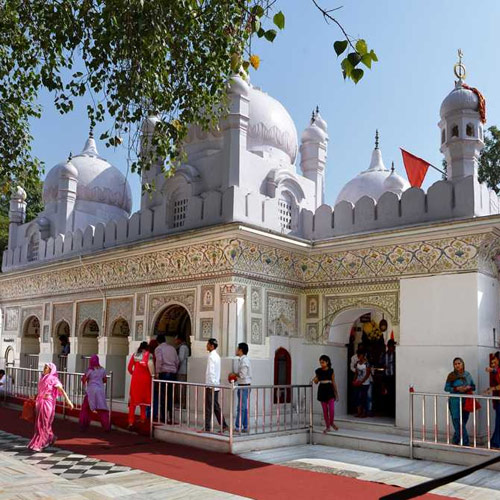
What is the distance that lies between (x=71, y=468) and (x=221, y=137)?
6692mm

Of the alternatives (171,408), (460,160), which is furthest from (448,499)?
(460,160)

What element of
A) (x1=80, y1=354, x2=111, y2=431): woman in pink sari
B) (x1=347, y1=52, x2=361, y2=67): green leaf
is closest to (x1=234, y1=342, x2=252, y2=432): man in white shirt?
(x1=80, y1=354, x2=111, y2=431): woman in pink sari

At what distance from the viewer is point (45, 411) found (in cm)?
788

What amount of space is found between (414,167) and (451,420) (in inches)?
212

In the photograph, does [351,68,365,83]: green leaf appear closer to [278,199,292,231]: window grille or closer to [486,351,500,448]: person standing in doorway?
[486,351,500,448]: person standing in doorway

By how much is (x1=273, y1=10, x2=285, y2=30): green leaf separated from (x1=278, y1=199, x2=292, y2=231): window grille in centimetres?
630

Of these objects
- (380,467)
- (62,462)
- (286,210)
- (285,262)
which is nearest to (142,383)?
(62,462)

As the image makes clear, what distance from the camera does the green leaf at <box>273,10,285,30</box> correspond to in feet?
14.4

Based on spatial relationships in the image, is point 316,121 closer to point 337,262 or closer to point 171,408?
point 337,262

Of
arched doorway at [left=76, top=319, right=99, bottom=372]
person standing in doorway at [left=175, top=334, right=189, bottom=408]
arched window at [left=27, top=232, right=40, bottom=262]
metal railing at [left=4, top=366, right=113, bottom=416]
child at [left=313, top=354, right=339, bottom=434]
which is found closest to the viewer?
child at [left=313, top=354, right=339, bottom=434]

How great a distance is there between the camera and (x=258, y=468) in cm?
691

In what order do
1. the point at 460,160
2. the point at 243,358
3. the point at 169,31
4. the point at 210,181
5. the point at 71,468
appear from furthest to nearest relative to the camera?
the point at 210,181 < the point at 460,160 < the point at 243,358 < the point at 71,468 < the point at 169,31

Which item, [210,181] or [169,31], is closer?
[169,31]

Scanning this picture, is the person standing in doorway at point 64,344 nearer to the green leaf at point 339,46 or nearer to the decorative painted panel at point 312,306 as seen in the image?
the decorative painted panel at point 312,306
